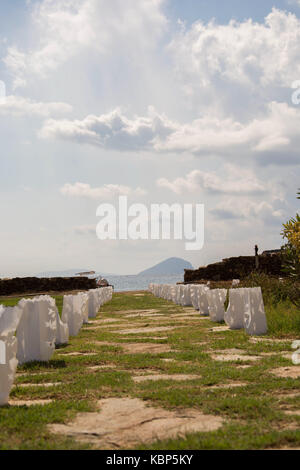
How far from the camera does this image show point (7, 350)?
187 inches

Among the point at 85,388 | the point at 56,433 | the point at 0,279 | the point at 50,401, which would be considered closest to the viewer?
the point at 56,433

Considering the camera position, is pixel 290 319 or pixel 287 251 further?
pixel 287 251

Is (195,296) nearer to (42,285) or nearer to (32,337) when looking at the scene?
(32,337)

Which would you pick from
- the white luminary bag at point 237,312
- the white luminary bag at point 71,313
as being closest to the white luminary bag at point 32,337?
the white luminary bag at point 71,313

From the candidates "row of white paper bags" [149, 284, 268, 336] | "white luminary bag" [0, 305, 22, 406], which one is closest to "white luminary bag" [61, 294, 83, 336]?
"row of white paper bags" [149, 284, 268, 336]

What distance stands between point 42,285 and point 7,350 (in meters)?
34.1

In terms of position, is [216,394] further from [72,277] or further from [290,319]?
[72,277]

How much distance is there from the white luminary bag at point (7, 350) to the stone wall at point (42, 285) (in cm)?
3269

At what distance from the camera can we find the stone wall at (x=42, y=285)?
3653cm

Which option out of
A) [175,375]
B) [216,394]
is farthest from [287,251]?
[216,394]
